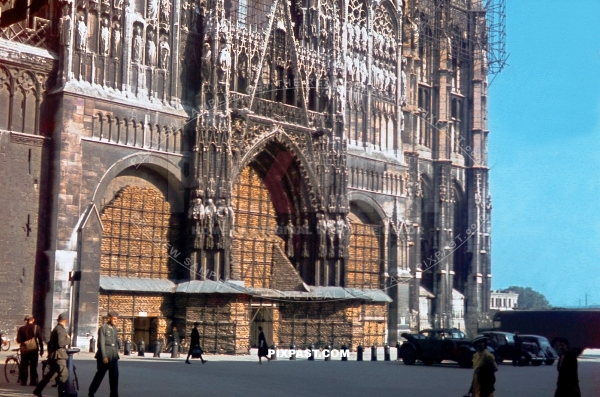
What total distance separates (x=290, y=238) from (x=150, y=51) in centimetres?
1321

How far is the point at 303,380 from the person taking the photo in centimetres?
2664

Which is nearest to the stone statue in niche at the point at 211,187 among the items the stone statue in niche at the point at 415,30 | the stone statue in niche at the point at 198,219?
the stone statue in niche at the point at 198,219

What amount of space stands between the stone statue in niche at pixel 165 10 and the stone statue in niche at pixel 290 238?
13.0 meters

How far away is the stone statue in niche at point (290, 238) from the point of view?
50.3 meters

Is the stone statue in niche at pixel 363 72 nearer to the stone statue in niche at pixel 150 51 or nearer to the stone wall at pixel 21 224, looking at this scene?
the stone statue in niche at pixel 150 51

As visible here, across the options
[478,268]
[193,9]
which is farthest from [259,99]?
[478,268]

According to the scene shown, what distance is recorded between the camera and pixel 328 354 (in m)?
40.6

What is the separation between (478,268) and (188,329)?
94.7 ft

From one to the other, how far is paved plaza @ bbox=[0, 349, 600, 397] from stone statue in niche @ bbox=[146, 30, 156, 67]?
1509cm

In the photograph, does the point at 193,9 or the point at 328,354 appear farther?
the point at 193,9

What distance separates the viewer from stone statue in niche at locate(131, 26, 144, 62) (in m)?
42.8

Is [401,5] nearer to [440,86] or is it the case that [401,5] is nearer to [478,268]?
[440,86]

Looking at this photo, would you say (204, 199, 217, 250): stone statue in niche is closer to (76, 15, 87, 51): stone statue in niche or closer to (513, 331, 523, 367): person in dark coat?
(76, 15, 87, 51): stone statue in niche

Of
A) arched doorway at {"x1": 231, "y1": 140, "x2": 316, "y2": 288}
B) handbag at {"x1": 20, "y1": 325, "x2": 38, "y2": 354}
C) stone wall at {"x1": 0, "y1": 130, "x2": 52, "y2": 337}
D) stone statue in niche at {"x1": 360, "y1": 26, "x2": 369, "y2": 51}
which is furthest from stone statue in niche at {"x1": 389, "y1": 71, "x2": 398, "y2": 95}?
handbag at {"x1": 20, "y1": 325, "x2": 38, "y2": 354}
